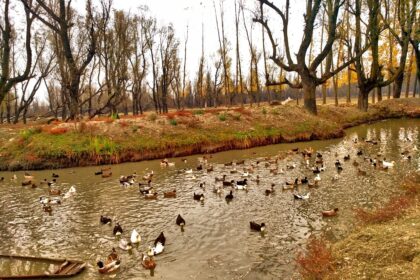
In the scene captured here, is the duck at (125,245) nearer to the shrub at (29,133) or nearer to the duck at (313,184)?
the duck at (313,184)

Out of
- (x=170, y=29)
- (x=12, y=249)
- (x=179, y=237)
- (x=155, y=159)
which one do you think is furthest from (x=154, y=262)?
(x=170, y=29)

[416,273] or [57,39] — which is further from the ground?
[57,39]

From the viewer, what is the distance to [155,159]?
2398 centimetres

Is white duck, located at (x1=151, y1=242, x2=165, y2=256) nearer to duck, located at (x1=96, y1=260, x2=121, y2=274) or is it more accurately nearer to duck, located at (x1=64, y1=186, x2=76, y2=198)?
duck, located at (x1=96, y1=260, x2=121, y2=274)

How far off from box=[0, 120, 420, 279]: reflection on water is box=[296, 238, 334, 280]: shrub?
310 mm

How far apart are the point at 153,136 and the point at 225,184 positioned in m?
11.7

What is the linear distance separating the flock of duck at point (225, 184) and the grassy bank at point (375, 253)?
231 cm

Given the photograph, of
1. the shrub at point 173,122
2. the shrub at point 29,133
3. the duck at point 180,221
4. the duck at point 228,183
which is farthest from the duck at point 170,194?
the shrub at point 29,133

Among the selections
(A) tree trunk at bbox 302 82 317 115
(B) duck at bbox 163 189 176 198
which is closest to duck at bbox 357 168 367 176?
(B) duck at bbox 163 189 176 198

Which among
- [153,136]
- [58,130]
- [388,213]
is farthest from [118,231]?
[58,130]

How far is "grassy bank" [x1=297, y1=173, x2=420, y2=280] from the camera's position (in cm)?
608

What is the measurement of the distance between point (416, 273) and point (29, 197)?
14.8m

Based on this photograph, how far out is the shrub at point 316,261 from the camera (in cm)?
672

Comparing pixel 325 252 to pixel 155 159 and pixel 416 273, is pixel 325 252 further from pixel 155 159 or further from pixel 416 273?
pixel 155 159
